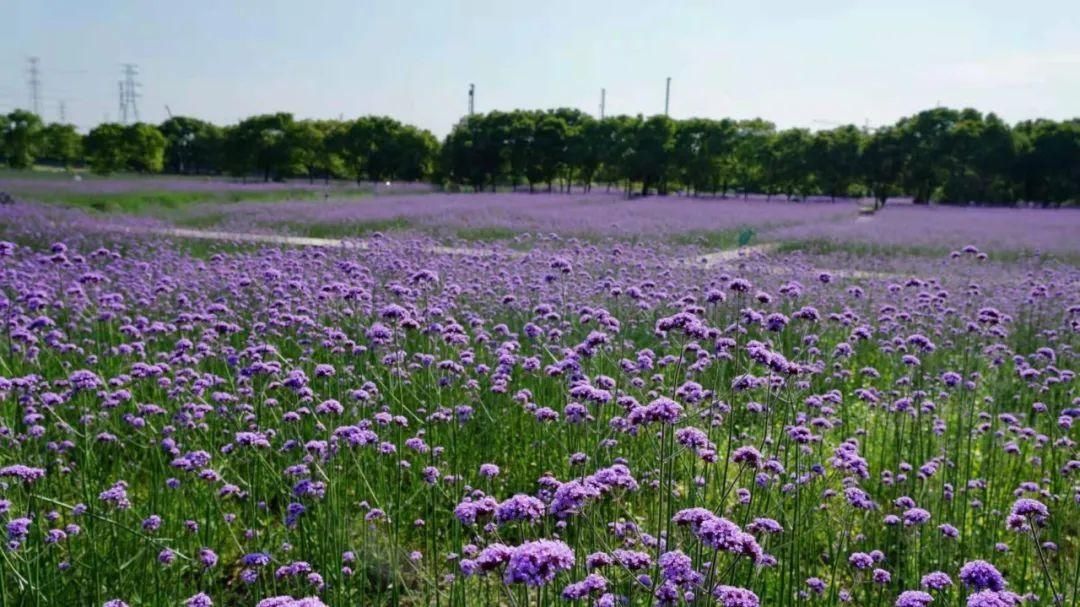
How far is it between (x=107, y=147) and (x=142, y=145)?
252cm

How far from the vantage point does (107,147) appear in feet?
189

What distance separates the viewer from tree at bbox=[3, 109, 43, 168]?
187 ft

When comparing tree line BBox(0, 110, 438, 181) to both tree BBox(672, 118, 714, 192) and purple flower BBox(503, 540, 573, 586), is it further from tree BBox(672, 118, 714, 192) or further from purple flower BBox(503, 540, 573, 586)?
purple flower BBox(503, 540, 573, 586)

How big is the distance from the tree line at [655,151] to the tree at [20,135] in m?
0.09

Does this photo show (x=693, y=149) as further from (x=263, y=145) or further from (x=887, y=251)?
(x=887, y=251)

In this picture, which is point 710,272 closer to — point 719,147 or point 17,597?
point 17,597

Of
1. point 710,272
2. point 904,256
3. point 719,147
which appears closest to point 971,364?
point 710,272

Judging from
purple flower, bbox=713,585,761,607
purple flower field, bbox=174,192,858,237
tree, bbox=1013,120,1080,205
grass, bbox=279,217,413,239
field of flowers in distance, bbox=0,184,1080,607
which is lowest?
field of flowers in distance, bbox=0,184,1080,607

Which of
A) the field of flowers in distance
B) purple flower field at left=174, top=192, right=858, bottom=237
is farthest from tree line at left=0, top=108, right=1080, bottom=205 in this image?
the field of flowers in distance

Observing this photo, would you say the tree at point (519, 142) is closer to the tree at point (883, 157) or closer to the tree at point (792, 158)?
the tree at point (792, 158)

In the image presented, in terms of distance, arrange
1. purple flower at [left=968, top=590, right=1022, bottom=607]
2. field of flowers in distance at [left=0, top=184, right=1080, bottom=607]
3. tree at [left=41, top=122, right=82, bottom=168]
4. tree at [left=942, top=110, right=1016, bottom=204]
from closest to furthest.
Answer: purple flower at [left=968, top=590, right=1022, bottom=607]
field of flowers in distance at [left=0, top=184, right=1080, bottom=607]
tree at [left=942, top=110, right=1016, bottom=204]
tree at [left=41, top=122, right=82, bottom=168]

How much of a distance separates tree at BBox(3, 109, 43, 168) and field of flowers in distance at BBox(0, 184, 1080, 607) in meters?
56.6

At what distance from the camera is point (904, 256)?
17078 mm

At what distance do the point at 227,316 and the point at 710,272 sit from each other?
590 cm
